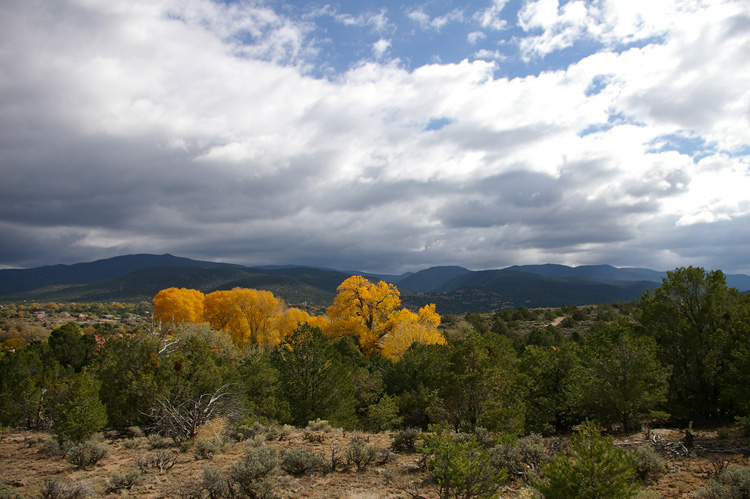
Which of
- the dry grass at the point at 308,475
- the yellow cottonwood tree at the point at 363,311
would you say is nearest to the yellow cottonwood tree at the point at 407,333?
the yellow cottonwood tree at the point at 363,311

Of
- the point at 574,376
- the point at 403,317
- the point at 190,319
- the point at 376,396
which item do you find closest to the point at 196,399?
the point at 376,396

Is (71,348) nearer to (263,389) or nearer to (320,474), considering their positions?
(263,389)

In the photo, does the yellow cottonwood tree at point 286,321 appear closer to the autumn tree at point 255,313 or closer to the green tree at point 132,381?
the autumn tree at point 255,313

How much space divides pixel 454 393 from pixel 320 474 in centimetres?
628

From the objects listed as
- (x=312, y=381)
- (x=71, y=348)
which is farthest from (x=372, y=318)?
(x=71, y=348)

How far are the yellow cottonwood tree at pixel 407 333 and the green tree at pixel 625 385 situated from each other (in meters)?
20.3

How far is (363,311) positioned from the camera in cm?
3981

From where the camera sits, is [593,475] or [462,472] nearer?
[593,475]

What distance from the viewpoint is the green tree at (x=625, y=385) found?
50.8ft

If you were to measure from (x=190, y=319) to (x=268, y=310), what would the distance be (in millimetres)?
10662

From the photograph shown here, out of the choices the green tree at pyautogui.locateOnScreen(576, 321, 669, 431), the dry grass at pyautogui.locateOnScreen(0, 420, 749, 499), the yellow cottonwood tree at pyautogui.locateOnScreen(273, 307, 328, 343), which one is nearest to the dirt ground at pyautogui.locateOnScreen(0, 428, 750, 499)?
the dry grass at pyautogui.locateOnScreen(0, 420, 749, 499)

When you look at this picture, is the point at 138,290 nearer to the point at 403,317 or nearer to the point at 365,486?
Answer: the point at 403,317

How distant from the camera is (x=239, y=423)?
15.1 m

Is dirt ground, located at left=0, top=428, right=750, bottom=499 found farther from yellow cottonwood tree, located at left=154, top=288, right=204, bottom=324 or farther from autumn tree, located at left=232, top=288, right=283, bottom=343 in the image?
yellow cottonwood tree, located at left=154, top=288, right=204, bottom=324
